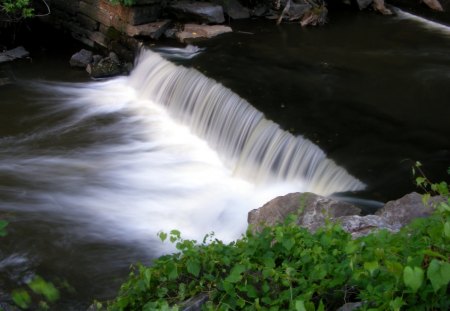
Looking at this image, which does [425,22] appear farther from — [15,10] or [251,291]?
[251,291]

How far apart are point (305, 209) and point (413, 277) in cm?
266

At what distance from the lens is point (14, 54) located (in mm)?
11297

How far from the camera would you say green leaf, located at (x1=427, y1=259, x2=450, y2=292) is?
2.25 m

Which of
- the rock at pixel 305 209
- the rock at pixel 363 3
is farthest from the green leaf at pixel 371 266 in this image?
the rock at pixel 363 3

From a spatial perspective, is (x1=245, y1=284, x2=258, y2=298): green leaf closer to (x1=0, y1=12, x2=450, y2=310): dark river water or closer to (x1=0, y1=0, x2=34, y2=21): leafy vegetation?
(x1=0, y1=12, x2=450, y2=310): dark river water

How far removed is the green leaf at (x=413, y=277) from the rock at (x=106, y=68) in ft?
28.9

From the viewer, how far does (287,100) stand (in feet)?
25.4

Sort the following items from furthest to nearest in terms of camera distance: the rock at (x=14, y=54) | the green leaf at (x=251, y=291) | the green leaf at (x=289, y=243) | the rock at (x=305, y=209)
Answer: the rock at (x=14, y=54)
the rock at (x=305, y=209)
the green leaf at (x=289, y=243)
the green leaf at (x=251, y=291)

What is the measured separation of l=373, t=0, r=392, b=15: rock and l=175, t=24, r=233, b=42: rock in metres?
3.17

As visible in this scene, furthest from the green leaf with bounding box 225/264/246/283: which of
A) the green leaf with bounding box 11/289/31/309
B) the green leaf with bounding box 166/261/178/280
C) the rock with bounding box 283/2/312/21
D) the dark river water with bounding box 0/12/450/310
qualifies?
the rock with bounding box 283/2/312/21

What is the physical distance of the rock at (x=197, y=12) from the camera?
34.4 feet

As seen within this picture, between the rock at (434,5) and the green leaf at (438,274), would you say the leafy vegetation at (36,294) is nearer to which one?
the green leaf at (438,274)

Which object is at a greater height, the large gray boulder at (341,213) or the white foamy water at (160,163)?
the large gray boulder at (341,213)

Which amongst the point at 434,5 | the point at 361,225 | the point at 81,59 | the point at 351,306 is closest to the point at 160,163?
the point at 81,59
